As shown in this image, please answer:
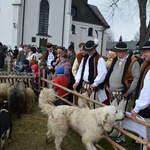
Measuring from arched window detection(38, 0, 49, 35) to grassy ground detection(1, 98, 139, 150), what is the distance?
85.5 ft

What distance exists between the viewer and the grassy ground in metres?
5.07

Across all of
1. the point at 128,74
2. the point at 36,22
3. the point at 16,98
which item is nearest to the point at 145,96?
the point at 128,74

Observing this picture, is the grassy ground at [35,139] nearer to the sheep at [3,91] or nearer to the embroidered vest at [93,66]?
the sheep at [3,91]

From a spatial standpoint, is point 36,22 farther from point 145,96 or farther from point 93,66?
point 145,96

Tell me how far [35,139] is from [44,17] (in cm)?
2767

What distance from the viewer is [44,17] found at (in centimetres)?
3156

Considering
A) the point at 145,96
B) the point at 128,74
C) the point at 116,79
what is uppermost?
the point at 128,74

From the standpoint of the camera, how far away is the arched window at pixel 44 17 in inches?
1233

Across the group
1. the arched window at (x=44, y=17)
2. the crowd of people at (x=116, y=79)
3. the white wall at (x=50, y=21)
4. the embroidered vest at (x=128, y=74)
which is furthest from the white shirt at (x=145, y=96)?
the arched window at (x=44, y=17)

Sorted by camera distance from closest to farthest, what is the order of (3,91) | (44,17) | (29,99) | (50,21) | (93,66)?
1. (93,66)
2. (3,91)
3. (29,99)
4. (44,17)
5. (50,21)

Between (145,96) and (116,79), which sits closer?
(145,96)

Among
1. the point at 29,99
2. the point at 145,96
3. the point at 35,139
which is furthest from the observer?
the point at 29,99

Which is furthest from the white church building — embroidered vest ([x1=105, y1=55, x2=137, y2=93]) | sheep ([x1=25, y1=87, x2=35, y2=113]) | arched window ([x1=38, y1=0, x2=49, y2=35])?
embroidered vest ([x1=105, y1=55, x2=137, y2=93])

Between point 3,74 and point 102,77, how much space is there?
149 inches
